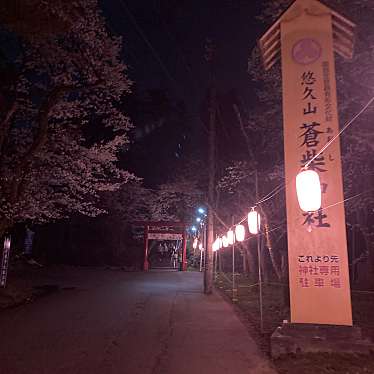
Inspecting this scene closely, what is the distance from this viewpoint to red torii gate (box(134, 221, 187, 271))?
3425 cm

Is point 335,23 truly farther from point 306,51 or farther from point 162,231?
point 162,231

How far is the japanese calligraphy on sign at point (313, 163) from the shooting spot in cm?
768

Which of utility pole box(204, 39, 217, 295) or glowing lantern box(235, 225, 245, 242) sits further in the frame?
utility pole box(204, 39, 217, 295)

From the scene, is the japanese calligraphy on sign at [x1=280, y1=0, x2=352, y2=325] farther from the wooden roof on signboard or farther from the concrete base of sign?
the concrete base of sign

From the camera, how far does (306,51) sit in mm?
8742

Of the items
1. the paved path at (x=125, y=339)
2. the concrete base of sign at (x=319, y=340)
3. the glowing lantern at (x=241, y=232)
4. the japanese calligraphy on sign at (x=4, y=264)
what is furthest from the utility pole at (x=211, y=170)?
the concrete base of sign at (x=319, y=340)

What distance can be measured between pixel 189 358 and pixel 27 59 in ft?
39.4

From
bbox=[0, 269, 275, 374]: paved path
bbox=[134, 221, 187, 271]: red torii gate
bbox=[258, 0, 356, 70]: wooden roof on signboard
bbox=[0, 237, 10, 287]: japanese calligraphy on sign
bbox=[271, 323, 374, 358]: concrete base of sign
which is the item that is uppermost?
bbox=[258, 0, 356, 70]: wooden roof on signboard

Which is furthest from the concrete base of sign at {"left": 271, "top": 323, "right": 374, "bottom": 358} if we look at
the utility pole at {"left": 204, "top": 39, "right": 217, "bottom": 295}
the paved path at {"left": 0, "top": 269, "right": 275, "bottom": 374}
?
the utility pole at {"left": 204, "top": 39, "right": 217, "bottom": 295}

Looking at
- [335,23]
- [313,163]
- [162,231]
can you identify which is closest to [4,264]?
[313,163]

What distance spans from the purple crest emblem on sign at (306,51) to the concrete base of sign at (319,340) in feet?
19.5

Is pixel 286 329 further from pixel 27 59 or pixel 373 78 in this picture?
pixel 27 59

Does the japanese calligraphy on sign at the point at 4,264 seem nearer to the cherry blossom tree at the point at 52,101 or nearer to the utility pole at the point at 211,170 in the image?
the cherry blossom tree at the point at 52,101

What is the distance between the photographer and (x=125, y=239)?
37.5 meters
